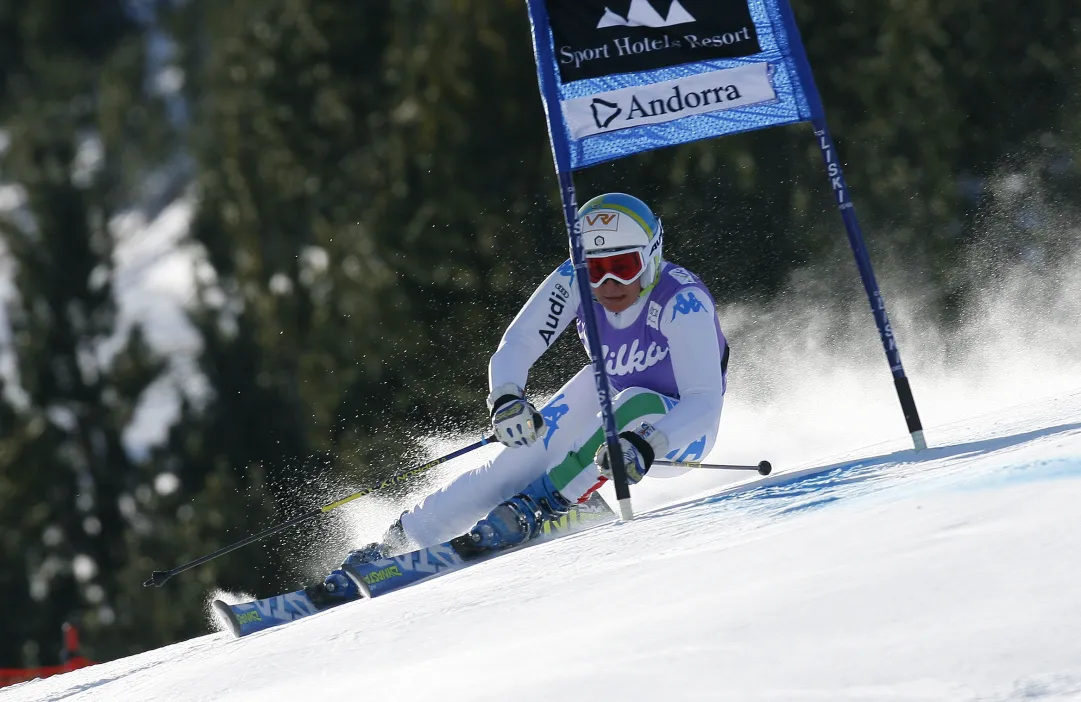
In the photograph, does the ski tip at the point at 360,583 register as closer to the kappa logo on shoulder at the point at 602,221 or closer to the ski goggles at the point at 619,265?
the ski goggles at the point at 619,265

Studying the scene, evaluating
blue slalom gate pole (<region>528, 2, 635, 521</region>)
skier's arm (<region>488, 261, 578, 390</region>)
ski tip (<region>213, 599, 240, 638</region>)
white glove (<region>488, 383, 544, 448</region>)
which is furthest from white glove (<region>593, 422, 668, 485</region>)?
ski tip (<region>213, 599, 240, 638</region>)

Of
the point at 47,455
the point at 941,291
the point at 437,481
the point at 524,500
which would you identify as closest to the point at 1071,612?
the point at 524,500

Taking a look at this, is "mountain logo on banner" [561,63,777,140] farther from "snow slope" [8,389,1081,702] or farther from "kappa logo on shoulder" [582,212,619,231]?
"snow slope" [8,389,1081,702]

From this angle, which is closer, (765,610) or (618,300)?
(765,610)

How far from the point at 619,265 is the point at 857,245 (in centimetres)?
110

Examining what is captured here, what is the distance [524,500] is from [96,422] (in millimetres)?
23825

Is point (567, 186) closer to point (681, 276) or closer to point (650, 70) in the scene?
point (650, 70)

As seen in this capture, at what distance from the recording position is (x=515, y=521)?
20.0 feet

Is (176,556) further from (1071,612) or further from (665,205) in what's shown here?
(1071,612)

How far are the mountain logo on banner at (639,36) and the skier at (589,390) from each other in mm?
886

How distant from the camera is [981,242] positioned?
15.9 meters

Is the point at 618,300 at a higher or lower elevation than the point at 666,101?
lower

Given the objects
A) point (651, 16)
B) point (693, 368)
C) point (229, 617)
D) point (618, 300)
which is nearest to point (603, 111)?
point (651, 16)

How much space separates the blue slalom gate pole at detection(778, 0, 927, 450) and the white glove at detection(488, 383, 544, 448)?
1405 mm
